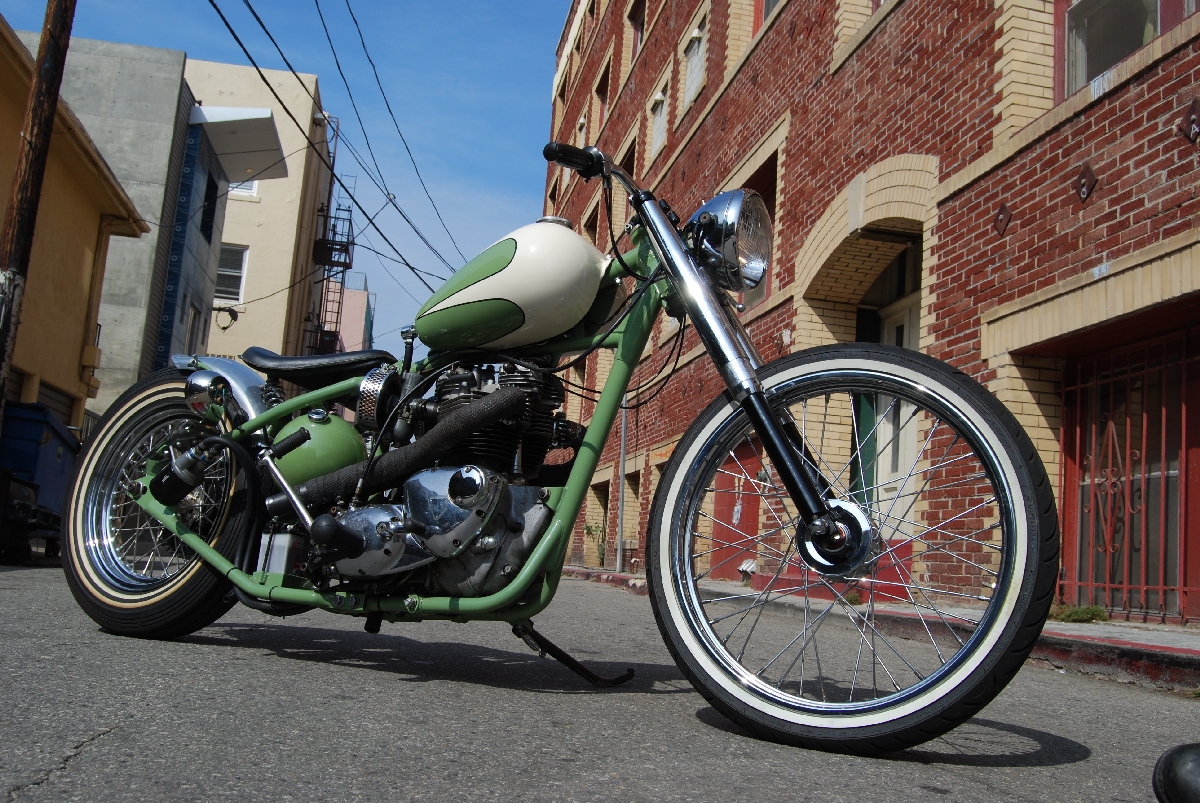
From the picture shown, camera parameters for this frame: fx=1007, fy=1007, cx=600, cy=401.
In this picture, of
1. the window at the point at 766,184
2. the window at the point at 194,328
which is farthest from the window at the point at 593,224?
the window at the point at 766,184

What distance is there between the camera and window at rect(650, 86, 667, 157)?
18125 millimetres

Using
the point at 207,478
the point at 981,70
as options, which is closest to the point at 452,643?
the point at 207,478

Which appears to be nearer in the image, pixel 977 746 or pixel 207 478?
pixel 977 746

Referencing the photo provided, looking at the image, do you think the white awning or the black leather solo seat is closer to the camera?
the black leather solo seat

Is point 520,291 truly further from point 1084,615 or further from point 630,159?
point 630,159

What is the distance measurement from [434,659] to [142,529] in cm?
126

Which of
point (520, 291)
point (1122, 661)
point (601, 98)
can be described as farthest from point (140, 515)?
point (601, 98)

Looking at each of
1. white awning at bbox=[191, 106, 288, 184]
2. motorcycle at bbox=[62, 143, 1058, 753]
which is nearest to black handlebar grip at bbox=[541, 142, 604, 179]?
motorcycle at bbox=[62, 143, 1058, 753]

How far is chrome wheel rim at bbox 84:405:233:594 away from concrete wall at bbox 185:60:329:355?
26.2m

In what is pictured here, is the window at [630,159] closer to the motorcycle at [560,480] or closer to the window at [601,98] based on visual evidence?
the window at [601,98]

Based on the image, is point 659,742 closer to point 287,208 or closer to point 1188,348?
point 1188,348

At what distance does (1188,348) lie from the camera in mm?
5855

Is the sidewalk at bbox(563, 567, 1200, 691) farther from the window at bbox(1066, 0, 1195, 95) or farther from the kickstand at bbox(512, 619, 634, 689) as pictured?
the window at bbox(1066, 0, 1195, 95)

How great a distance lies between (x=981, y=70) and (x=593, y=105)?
19.2 metres
